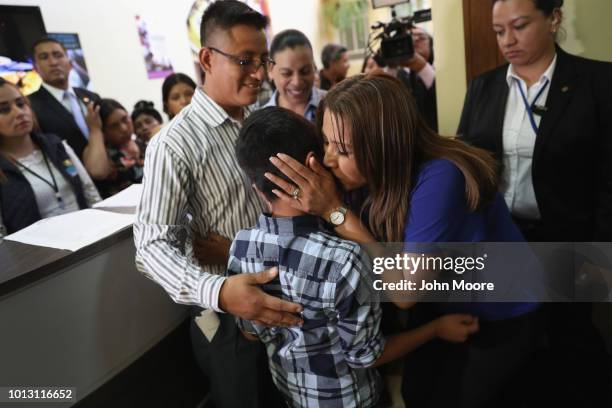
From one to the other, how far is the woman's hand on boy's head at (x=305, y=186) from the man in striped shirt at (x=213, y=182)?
1.01ft

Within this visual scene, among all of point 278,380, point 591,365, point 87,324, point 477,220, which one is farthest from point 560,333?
point 87,324

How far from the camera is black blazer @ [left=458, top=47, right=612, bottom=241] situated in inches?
54.3

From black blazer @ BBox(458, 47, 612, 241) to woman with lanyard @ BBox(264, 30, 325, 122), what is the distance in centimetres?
102

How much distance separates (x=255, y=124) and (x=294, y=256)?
0.29 m

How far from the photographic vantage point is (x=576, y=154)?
141 cm

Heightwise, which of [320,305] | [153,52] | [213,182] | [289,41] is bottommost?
[320,305]

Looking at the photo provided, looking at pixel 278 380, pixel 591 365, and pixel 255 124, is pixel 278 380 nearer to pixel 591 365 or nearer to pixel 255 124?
pixel 255 124

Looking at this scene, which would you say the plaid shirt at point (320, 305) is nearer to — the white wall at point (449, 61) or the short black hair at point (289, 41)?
the short black hair at point (289, 41)

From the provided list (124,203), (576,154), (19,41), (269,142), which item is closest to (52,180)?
(124,203)

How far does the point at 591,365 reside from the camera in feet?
5.23

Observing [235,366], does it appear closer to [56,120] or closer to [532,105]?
[532,105]

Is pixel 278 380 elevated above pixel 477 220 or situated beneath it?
situated beneath

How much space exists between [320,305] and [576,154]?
108 cm

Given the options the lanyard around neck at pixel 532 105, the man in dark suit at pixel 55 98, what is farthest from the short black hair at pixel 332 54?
the lanyard around neck at pixel 532 105
